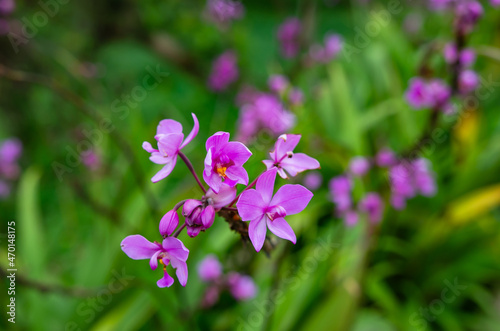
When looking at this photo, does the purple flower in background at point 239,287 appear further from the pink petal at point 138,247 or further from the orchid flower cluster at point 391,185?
the pink petal at point 138,247

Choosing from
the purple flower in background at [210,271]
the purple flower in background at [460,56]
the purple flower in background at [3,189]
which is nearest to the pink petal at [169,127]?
the purple flower in background at [210,271]

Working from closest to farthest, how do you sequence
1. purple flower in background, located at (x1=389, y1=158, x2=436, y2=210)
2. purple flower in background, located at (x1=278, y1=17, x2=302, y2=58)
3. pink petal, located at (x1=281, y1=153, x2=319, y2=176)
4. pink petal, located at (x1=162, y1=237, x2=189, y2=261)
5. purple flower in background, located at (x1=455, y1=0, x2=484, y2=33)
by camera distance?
pink petal, located at (x1=162, y1=237, x2=189, y2=261), pink petal, located at (x1=281, y1=153, x2=319, y2=176), purple flower in background, located at (x1=455, y1=0, x2=484, y2=33), purple flower in background, located at (x1=389, y1=158, x2=436, y2=210), purple flower in background, located at (x1=278, y1=17, x2=302, y2=58)

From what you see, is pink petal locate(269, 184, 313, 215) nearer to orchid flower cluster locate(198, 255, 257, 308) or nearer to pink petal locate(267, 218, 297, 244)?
pink petal locate(267, 218, 297, 244)

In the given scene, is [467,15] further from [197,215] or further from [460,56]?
[197,215]

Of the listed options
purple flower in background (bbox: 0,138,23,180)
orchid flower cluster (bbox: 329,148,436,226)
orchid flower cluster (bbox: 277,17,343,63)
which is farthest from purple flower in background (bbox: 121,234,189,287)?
orchid flower cluster (bbox: 277,17,343,63)

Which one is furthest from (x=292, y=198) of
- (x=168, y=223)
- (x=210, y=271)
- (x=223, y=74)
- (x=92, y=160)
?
(x=223, y=74)

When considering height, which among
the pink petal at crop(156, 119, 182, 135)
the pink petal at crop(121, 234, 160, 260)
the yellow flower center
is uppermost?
the yellow flower center

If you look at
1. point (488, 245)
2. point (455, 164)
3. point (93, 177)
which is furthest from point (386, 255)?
point (93, 177)

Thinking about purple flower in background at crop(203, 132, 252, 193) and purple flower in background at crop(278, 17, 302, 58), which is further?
purple flower in background at crop(278, 17, 302, 58)
